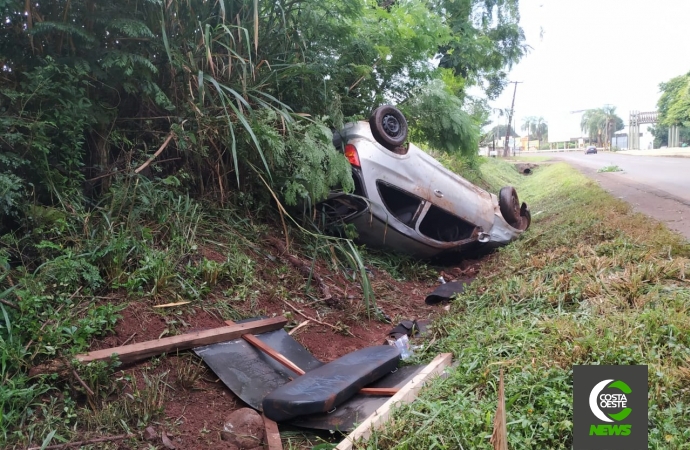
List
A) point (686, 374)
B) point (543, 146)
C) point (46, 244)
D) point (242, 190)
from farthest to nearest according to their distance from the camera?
point (543, 146) < point (242, 190) < point (46, 244) < point (686, 374)

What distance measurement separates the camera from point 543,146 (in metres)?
94.6

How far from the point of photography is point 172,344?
273cm

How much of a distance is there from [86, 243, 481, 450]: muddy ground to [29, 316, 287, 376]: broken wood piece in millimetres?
59

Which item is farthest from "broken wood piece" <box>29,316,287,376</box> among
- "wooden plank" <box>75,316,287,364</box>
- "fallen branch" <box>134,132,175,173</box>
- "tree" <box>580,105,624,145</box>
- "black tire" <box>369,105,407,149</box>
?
"tree" <box>580,105,624,145</box>

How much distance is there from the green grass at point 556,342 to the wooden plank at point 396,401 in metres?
0.07

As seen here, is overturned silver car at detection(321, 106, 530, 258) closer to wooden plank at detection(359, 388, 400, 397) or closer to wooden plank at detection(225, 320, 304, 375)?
wooden plank at detection(225, 320, 304, 375)

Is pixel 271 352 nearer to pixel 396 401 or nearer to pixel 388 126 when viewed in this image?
pixel 396 401

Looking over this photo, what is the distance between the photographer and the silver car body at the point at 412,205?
16.7ft

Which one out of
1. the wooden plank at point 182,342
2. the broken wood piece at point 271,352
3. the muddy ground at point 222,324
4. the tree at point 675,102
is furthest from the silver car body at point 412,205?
the tree at point 675,102

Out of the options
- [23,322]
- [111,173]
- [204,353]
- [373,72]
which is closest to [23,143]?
[111,173]

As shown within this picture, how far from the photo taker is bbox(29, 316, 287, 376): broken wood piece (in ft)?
7.86

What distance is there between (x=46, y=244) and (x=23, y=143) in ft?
2.38

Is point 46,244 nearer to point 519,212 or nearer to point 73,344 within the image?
point 73,344

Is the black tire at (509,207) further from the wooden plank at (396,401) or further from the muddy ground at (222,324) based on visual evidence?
the wooden plank at (396,401)
